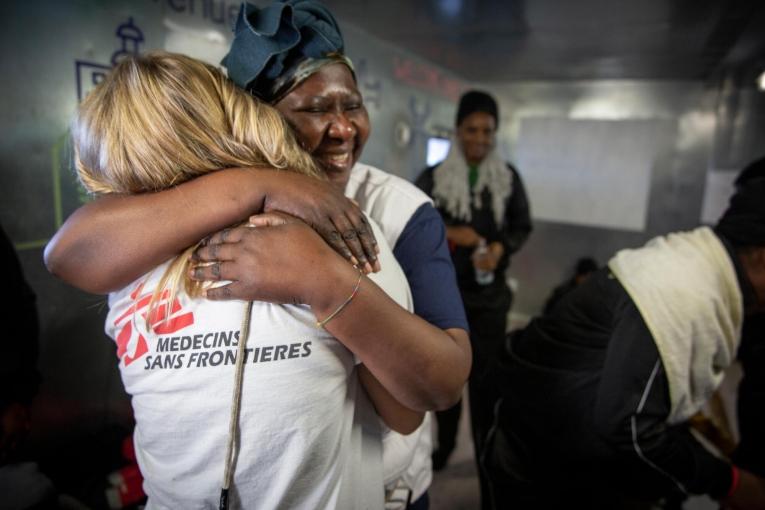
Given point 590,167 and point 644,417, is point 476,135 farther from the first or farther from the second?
point 590,167

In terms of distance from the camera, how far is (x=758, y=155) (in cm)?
392

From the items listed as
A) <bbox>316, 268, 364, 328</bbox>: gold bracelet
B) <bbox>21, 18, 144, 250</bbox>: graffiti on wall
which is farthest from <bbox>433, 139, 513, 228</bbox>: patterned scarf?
Answer: <bbox>316, 268, 364, 328</bbox>: gold bracelet

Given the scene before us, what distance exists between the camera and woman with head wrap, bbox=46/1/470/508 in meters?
0.57

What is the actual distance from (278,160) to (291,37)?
0.30 meters

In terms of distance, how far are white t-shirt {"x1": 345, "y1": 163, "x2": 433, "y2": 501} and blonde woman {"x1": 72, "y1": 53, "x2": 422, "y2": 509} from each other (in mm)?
165

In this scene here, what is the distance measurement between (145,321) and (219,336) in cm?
12

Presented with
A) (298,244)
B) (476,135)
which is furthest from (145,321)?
(476,135)

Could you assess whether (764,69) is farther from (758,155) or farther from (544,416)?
(544,416)

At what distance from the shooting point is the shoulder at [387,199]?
882mm

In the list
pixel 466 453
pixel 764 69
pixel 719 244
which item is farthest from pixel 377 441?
pixel 764 69

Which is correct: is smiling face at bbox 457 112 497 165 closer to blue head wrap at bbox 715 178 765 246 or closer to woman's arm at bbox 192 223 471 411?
blue head wrap at bbox 715 178 765 246

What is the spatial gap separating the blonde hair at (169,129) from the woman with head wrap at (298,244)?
1.1 inches

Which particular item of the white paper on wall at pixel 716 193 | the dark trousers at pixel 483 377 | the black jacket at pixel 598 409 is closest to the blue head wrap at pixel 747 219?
the black jacket at pixel 598 409

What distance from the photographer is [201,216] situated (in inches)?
24.5
